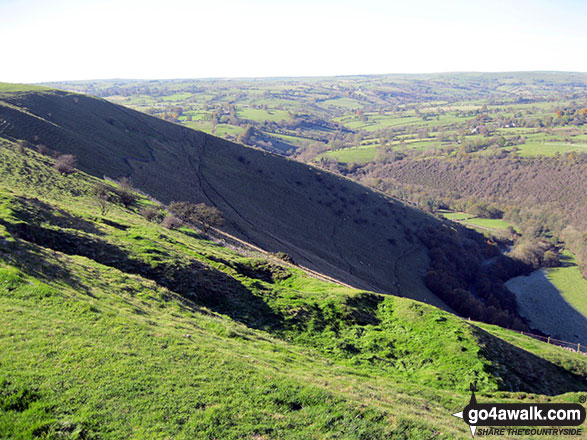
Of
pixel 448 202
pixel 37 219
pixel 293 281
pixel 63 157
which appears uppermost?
pixel 63 157

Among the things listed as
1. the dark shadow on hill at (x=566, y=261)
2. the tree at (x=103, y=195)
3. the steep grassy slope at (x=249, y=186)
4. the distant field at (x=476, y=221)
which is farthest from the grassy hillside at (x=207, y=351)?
the distant field at (x=476, y=221)

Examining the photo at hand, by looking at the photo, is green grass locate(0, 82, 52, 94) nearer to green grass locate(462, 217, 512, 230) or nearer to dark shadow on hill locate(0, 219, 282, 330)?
dark shadow on hill locate(0, 219, 282, 330)

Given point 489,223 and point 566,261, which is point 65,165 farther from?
point 489,223

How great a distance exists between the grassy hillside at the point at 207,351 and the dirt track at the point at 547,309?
69082 mm

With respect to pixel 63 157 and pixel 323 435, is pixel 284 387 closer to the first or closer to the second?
pixel 323 435

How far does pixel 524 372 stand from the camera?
24.7m

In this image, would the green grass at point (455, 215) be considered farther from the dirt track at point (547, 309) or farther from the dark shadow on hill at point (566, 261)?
the dirt track at point (547, 309)

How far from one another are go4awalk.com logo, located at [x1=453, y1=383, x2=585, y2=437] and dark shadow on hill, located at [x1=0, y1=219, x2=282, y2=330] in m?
13.1

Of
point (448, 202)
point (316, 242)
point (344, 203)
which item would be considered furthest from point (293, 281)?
point (448, 202)

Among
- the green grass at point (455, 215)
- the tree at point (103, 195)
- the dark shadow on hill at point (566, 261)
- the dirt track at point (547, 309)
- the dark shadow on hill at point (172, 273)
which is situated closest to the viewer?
the dark shadow on hill at point (172, 273)

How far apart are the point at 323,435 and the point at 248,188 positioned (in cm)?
8028

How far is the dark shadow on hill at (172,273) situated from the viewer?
24906 mm

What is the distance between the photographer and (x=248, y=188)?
9000 cm

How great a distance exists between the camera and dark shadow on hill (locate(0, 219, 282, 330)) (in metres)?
24.9
